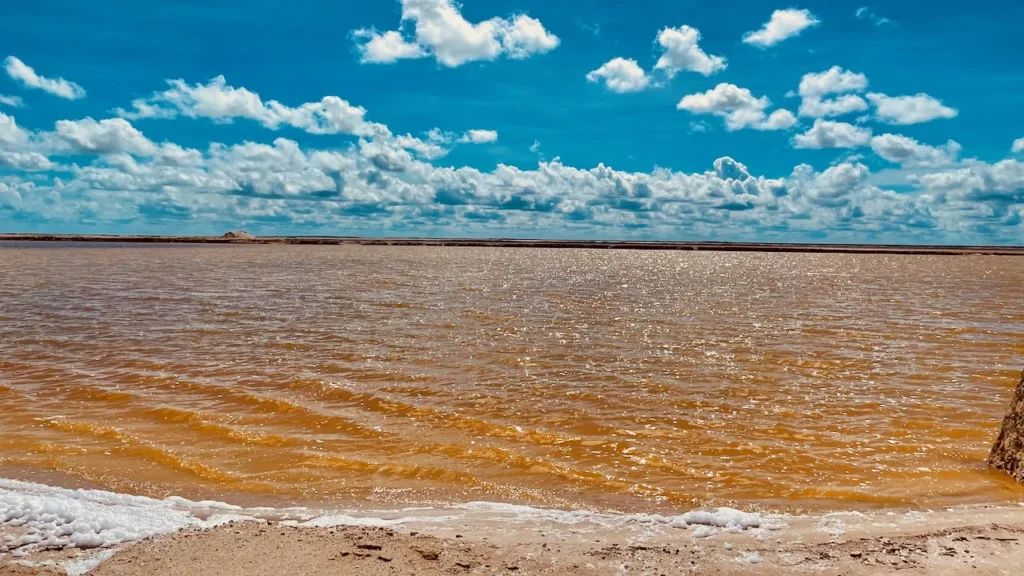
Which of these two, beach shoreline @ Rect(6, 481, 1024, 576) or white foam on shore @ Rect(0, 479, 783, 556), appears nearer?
beach shoreline @ Rect(6, 481, 1024, 576)

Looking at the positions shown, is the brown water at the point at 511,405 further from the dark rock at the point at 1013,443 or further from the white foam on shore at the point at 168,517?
the white foam on shore at the point at 168,517

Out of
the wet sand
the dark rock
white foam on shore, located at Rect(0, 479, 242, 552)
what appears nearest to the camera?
the wet sand

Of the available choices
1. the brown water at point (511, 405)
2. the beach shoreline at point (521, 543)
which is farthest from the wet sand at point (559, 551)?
the brown water at point (511, 405)

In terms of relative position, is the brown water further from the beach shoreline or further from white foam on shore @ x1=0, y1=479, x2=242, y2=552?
the beach shoreline

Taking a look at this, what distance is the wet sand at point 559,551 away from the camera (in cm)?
482

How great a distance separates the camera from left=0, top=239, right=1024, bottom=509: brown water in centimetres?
735

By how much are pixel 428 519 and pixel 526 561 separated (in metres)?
1.51

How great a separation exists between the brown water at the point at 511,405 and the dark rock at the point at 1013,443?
0.77 ft

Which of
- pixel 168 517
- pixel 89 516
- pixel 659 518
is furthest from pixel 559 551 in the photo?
pixel 89 516

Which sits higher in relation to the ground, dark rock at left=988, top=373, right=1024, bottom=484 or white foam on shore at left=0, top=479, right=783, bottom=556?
dark rock at left=988, top=373, right=1024, bottom=484

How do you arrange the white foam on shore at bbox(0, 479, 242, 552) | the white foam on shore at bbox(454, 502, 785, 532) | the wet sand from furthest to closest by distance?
the white foam on shore at bbox(454, 502, 785, 532) → the white foam on shore at bbox(0, 479, 242, 552) → the wet sand

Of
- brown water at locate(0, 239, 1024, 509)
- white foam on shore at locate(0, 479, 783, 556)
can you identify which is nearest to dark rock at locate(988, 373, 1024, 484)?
brown water at locate(0, 239, 1024, 509)

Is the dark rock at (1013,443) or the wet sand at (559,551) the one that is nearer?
the wet sand at (559,551)

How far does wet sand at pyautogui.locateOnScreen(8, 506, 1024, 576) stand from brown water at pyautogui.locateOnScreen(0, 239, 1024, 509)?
1110mm
